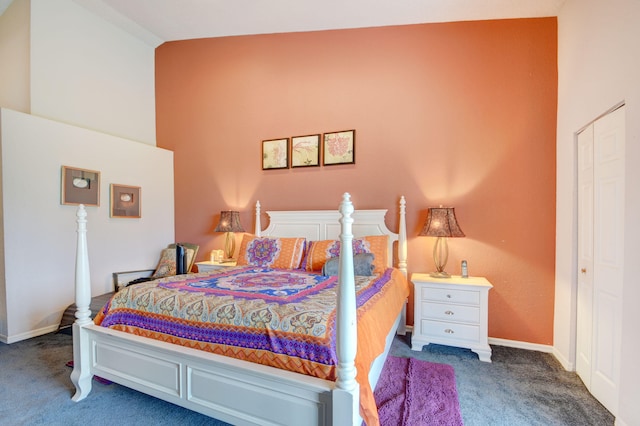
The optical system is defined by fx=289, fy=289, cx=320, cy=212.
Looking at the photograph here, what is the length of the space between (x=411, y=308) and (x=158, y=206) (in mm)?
3736

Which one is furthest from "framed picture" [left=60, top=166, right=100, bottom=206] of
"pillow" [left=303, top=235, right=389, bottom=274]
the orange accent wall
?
"pillow" [left=303, top=235, right=389, bottom=274]

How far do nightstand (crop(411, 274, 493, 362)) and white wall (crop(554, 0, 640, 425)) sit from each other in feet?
2.13

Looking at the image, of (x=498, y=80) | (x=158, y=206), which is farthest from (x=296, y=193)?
(x=498, y=80)

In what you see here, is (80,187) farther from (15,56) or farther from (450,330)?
(450,330)

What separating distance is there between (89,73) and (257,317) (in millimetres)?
4206

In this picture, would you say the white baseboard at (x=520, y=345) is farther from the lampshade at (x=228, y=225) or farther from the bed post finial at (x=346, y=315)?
the lampshade at (x=228, y=225)

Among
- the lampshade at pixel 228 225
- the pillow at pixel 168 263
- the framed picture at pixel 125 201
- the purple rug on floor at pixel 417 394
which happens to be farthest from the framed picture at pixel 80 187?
the purple rug on floor at pixel 417 394

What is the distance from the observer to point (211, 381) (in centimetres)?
153

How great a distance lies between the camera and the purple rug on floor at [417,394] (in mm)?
1731

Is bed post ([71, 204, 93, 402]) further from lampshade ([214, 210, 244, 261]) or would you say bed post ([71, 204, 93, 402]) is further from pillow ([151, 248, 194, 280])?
pillow ([151, 248, 194, 280])

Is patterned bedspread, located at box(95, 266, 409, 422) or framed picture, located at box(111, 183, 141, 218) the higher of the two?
framed picture, located at box(111, 183, 141, 218)

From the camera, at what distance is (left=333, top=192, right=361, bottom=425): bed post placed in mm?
1167

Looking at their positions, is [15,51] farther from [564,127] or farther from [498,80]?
[564,127]

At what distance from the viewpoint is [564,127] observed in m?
2.52
